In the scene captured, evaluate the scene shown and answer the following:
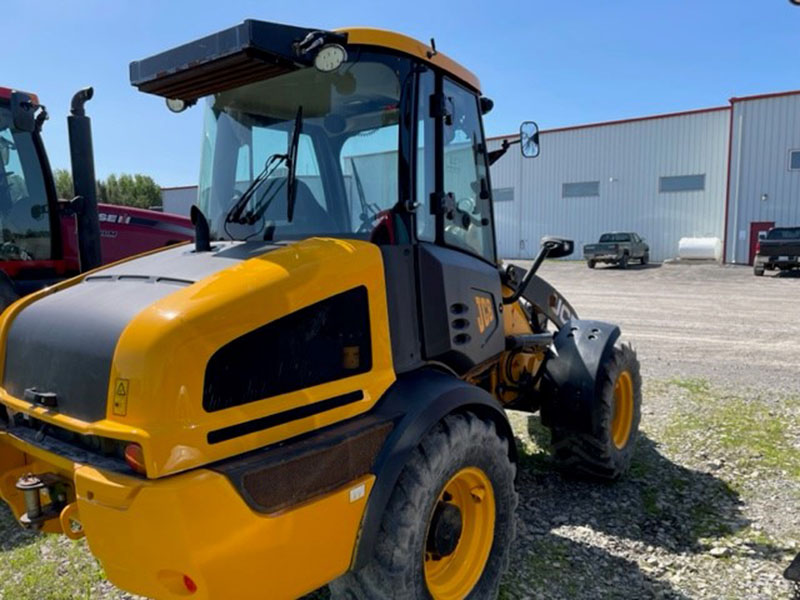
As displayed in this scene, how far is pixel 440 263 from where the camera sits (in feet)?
9.89

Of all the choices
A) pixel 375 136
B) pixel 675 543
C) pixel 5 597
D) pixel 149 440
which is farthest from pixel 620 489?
pixel 5 597

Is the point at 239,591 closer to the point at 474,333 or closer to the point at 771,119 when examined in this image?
the point at 474,333

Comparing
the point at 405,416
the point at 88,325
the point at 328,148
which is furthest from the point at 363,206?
the point at 88,325

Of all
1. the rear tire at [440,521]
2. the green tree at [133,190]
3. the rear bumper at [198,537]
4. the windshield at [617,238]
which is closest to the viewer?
the rear bumper at [198,537]

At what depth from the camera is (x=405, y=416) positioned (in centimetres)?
259

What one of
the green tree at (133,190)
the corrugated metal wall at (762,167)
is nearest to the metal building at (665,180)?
the corrugated metal wall at (762,167)

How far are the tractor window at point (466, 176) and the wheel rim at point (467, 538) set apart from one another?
1.23 metres

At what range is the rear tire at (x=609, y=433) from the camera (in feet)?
13.7

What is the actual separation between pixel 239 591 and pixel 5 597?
1.99 m

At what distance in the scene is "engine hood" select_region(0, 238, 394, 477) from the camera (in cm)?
201

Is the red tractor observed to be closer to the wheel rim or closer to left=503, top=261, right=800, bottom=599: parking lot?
the wheel rim

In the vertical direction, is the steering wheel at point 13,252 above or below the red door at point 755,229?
above

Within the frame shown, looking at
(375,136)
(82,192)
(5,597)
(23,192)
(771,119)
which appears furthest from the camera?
(771,119)

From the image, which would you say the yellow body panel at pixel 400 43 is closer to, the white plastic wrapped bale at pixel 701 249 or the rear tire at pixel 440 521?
the rear tire at pixel 440 521
